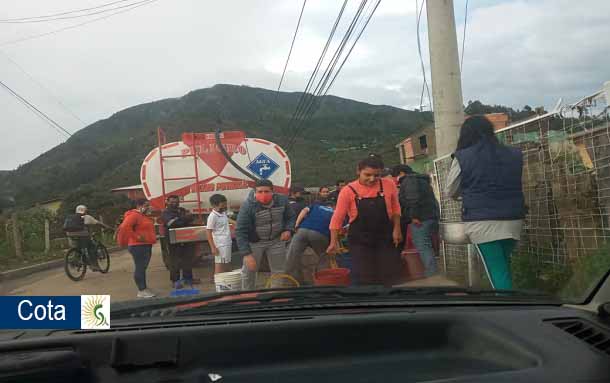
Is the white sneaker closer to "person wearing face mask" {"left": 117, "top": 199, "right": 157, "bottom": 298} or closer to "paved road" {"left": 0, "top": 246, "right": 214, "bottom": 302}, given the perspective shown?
"paved road" {"left": 0, "top": 246, "right": 214, "bottom": 302}

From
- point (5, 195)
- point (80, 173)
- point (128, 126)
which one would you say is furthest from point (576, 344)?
point (128, 126)

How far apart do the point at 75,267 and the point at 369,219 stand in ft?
13.8

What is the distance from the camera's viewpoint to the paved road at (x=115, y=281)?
18.0 feet

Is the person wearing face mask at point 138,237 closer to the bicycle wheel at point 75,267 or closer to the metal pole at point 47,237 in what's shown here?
the bicycle wheel at point 75,267

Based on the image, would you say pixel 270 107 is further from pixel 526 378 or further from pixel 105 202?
pixel 526 378

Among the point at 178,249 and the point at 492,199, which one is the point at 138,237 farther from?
the point at 492,199

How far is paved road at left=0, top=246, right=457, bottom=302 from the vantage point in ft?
17.6

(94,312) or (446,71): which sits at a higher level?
(446,71)

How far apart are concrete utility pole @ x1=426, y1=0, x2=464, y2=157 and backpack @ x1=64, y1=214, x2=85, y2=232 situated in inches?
178

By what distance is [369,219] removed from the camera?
15.2ft

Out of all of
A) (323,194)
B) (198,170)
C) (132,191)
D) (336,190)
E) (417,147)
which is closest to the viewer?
(336,190)

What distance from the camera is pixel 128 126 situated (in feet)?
19.1

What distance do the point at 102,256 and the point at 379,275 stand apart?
4642 mm

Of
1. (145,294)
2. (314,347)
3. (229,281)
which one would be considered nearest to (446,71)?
(229,281)
